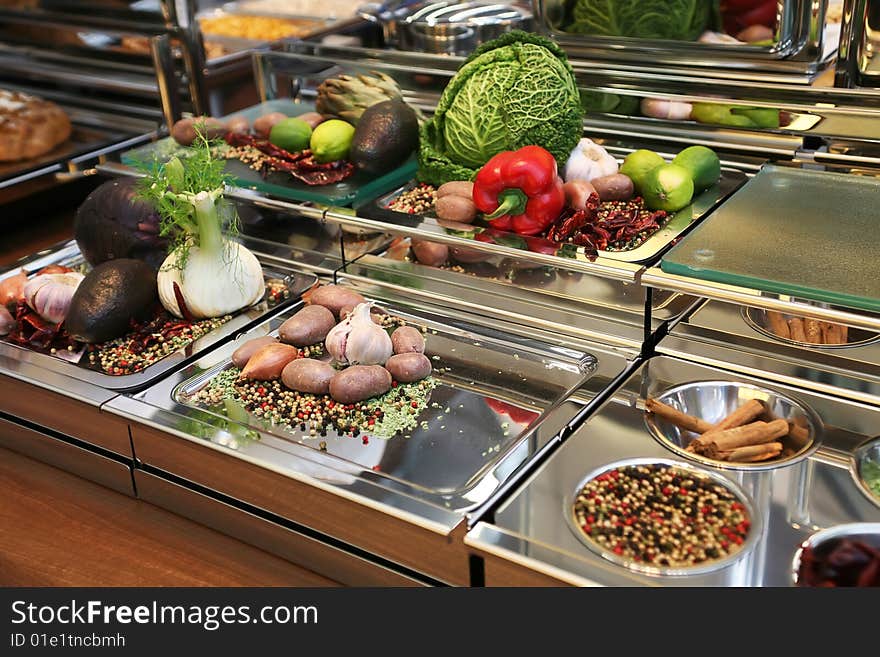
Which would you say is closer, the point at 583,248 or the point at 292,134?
the point at 583,248

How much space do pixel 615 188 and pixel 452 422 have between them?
1.76ft

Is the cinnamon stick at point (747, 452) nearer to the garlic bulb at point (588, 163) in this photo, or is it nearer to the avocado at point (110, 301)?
the garlic bulb at point (588, 163)

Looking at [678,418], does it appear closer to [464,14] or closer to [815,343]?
[815,343]

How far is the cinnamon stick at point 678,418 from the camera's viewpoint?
128 centimetres

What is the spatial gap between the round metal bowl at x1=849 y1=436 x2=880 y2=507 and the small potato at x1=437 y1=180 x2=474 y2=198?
0.73 m

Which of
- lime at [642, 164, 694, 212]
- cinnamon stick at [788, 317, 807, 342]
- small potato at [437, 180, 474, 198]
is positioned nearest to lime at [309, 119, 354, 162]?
small potato at [437, 180, 474, 198]

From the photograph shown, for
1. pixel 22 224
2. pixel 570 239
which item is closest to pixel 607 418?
pixel 570 239

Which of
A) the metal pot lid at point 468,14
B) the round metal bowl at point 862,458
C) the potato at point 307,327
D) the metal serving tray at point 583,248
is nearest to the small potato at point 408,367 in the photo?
the potato at point 307,327

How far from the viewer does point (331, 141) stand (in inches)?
70.7

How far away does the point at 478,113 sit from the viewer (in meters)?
1.66

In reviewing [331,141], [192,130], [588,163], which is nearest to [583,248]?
[588,163]

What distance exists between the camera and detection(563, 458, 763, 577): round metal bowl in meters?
1.03
